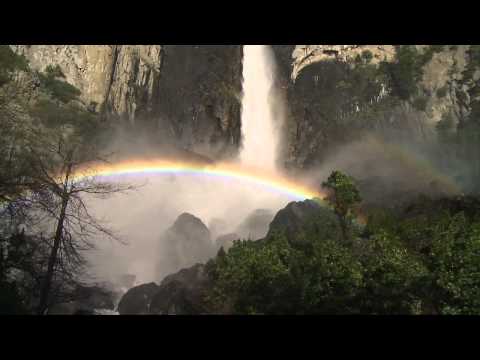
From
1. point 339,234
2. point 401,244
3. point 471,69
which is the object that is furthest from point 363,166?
point 401,244

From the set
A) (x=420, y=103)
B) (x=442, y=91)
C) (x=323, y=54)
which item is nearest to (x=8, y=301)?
(x=323, y=54)

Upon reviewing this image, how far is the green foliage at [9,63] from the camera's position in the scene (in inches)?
1644

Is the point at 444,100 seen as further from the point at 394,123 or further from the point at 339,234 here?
the point at 339,234

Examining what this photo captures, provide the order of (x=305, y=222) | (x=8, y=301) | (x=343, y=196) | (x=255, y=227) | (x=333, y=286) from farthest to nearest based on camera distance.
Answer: (x=255, y=227) → (x=305, y=222) → (x=343, y=196) → (x=333, y=286) → (x=8, y=301)

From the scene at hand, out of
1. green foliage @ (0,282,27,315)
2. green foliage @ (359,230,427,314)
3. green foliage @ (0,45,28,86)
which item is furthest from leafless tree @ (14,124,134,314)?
green foliage @ (0,45,28,86)

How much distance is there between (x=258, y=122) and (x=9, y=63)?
42612 mm

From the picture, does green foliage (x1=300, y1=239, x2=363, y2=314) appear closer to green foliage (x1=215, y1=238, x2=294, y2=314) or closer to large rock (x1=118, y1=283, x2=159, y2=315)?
green foliage (x1=215, y1=238, x2=294, y2=314)

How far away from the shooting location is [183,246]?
2235 inches

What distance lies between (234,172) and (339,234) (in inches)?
1869

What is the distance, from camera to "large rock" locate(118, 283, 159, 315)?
36.3 metres

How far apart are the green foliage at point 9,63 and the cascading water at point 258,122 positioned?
37.9 m

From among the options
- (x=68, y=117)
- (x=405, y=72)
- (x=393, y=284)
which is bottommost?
(x=393, y=284)

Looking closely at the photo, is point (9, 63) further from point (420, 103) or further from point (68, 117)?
point (420, 103)
